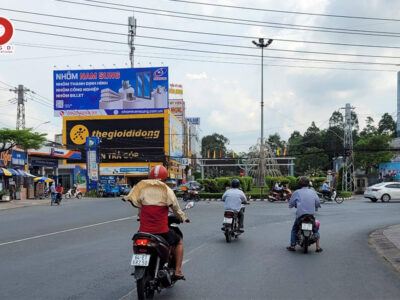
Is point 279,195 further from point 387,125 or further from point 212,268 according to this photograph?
point 387,125

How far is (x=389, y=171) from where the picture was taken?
5266 centimetres

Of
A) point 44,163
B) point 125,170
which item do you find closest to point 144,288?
point 44,163

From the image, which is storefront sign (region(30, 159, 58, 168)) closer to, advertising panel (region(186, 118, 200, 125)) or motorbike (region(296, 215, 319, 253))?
motorbike (region(296, 215, 319, 253))

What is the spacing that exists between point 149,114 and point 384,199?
40279 millimetres

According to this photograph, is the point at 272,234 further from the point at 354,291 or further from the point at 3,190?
the point at 3,190

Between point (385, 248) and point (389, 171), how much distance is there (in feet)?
151

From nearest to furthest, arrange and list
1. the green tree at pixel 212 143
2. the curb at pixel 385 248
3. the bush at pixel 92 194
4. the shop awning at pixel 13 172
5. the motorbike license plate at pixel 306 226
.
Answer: the curb at pixel 385 248, the motorbike license plate at pixel 306 226, the shop awning at pixel 13 172, the bush at pixel 92 194, the green tree at pixel 212 143

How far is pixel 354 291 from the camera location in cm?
616

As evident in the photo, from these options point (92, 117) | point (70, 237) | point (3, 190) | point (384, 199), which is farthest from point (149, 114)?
point (70, 237)

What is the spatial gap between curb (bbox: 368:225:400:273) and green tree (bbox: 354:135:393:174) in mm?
45040

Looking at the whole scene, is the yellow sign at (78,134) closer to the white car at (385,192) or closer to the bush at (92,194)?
the bush at (92,194)

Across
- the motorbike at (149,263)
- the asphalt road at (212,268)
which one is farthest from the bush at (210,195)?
the motorbike at (149,263)

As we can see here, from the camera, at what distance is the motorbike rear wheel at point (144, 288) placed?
528 cm

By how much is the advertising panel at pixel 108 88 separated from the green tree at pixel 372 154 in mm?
25555
